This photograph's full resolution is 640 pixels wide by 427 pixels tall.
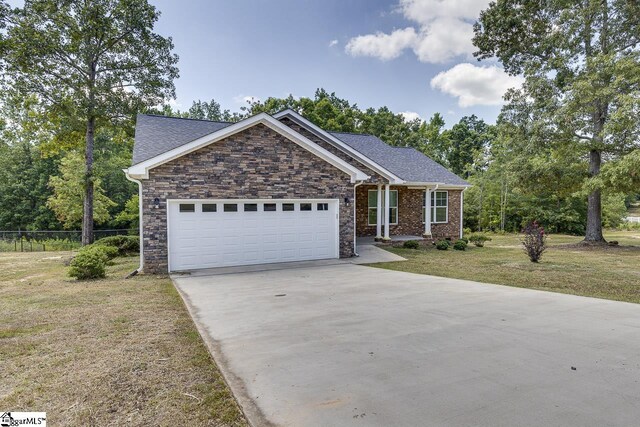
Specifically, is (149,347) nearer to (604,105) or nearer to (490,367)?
(490,367)

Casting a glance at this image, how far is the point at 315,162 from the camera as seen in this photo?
484 inches

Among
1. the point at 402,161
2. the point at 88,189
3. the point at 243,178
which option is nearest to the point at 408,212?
the point at 402,161

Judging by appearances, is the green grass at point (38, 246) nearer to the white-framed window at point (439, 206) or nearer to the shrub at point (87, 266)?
the shrub at point (87, 266)

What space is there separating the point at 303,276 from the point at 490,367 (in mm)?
6227

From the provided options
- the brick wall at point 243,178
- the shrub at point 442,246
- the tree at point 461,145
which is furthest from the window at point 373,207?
the tree at point 461,145

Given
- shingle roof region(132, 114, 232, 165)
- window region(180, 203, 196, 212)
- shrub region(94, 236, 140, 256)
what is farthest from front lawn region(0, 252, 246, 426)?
shrub region(94, 236, 140, 256)

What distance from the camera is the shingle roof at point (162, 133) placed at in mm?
10948

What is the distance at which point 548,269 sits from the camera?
35.0 ft

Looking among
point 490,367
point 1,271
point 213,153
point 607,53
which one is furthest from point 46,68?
point 607,53

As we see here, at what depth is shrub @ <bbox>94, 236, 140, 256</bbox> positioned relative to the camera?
49.6 ft

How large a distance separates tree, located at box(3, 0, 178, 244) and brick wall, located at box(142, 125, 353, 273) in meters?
9.10

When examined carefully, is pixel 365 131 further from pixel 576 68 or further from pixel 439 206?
pixel 576 68

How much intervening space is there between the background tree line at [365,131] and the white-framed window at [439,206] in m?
3.68

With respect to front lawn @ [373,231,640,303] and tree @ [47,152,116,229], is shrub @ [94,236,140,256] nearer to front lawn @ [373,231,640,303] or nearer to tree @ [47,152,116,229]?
front lawn @ [373,231,640,303]
